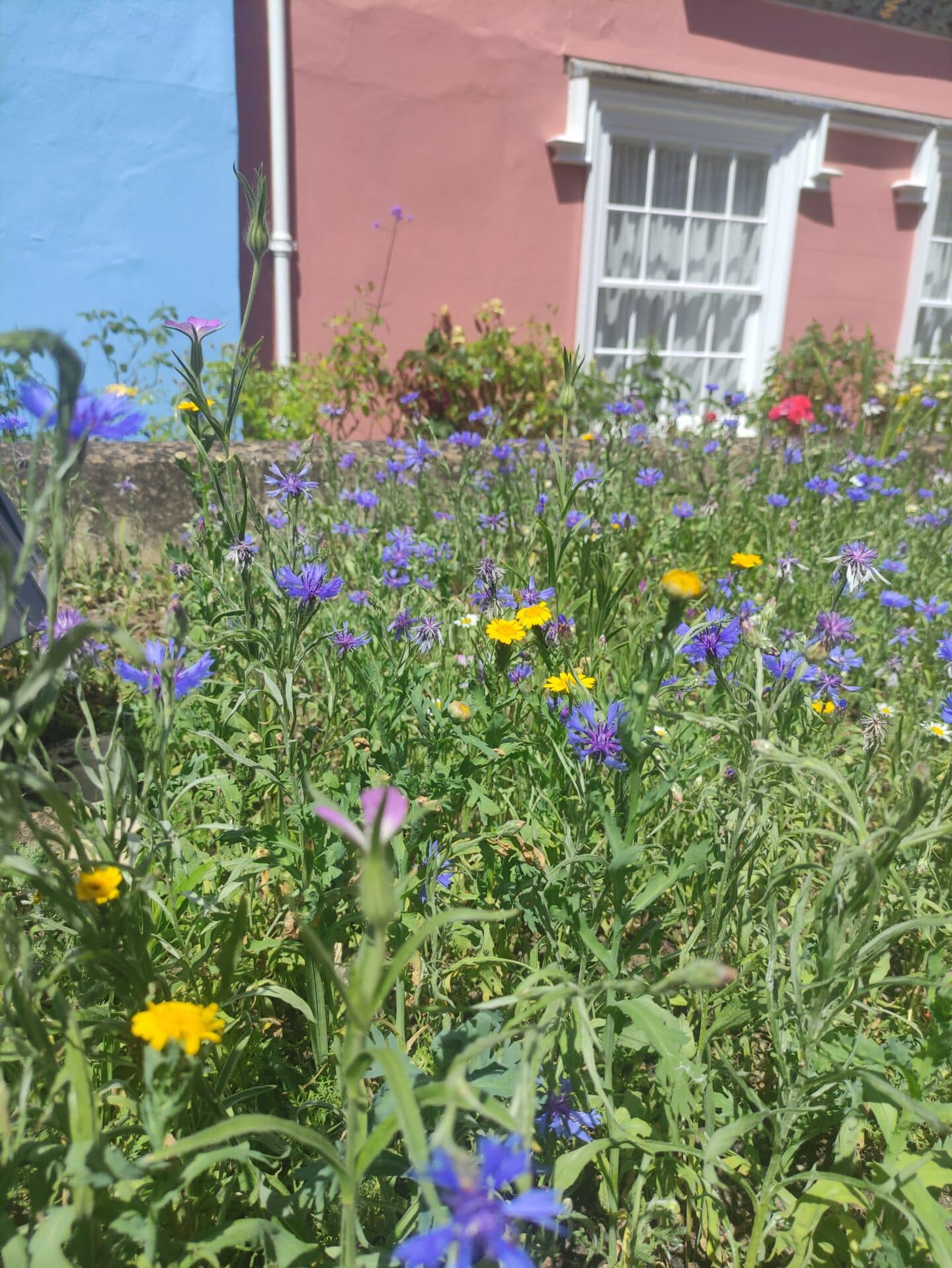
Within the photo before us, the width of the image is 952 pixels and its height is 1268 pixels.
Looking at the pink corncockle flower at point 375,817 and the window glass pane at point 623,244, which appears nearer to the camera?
the pink corncockle flower at point 375,817

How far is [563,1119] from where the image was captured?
108 cm

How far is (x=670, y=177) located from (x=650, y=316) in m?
0.92

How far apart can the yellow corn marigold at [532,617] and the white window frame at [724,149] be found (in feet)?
15.2

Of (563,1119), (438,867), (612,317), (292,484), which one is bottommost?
(563,1119)

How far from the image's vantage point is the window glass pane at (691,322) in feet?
21.2

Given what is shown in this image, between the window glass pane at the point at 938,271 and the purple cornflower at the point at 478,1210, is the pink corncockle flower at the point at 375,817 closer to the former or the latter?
the purple cornflower at the point at 478,1210

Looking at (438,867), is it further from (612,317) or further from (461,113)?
(612,317)

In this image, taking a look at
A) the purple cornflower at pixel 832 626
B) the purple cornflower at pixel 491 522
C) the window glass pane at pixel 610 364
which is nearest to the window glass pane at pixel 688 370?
the window glass pane at pixel 610 364

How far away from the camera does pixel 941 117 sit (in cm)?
657

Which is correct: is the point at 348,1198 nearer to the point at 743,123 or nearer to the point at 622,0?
the point at 622,0

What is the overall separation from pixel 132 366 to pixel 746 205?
15.2 feet

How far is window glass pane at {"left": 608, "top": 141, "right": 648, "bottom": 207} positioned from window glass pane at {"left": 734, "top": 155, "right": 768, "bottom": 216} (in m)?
0.80

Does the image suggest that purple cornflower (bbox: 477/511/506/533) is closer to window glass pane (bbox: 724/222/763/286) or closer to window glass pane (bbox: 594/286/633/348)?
window glass pane (bbox: 594/286/633/348)

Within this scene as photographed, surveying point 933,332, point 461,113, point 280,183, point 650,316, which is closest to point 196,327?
point 280,183
